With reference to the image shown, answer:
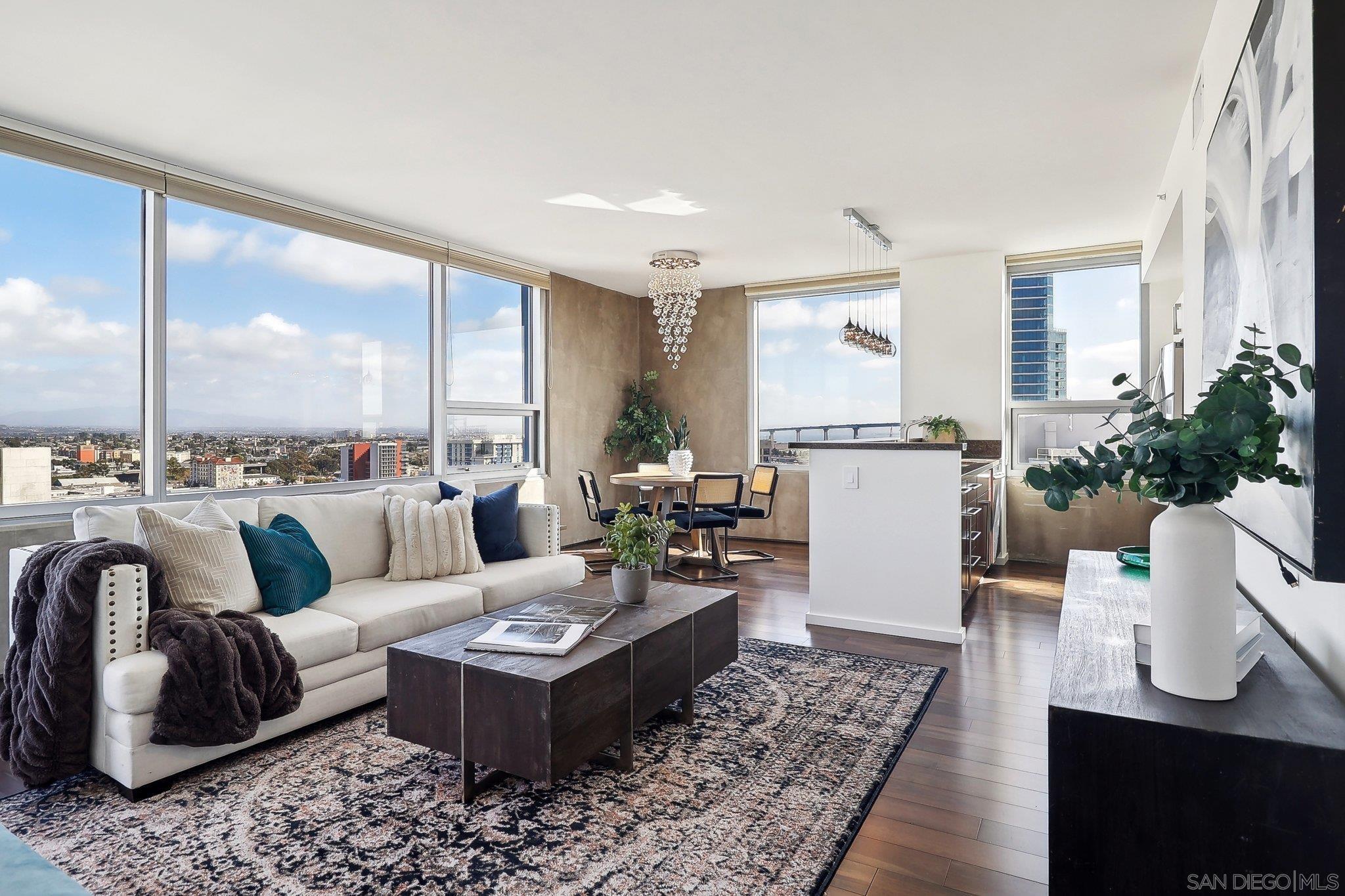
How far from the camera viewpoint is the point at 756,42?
274cm

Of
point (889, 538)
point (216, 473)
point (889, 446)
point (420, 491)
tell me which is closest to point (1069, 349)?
point (889, 446)

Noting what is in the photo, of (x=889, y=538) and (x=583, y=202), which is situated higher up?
(x=583, y=202)

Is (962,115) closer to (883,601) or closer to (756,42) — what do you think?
(756,42)

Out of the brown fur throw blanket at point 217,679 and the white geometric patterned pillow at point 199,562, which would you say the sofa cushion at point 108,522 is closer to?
the white geometric patterned pillow at point 199,562

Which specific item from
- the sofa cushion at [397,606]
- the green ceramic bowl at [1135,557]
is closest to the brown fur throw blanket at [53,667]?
the sofa cushion at [397,606]

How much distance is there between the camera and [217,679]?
2.37m

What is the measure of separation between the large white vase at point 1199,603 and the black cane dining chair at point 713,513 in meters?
4.27

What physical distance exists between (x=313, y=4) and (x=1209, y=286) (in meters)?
2.96

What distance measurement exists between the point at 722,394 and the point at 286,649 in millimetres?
5425

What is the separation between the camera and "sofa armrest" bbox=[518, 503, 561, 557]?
13.9 ft

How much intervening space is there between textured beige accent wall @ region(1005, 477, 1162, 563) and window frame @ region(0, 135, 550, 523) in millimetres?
4027

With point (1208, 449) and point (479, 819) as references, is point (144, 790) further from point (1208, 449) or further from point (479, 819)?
point (1208, 449)

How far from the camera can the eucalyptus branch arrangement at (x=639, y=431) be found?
743cm

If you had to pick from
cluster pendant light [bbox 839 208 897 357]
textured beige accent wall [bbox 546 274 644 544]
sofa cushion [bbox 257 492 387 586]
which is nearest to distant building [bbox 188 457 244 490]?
sofa cushion [bbox 257 492 387 586]
